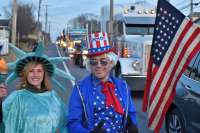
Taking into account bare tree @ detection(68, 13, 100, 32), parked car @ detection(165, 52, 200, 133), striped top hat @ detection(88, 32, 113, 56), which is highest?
bare tree @ detection(68, 13, 100, 32)

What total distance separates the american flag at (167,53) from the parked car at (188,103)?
1.60 meters

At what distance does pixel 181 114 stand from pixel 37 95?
4007 millimetres

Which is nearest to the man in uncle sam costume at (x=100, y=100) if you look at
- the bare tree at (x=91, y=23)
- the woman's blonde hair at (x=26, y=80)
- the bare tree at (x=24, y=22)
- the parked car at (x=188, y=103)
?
the woman's blonde hair at (x=26, y=80)

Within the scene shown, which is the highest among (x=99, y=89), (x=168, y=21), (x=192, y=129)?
(x=168, y=21)

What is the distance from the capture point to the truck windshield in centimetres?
1809

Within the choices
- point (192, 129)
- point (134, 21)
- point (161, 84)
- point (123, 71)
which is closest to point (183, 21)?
point (161, 84)

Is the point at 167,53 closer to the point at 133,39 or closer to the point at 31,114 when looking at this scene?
the point at 31,114

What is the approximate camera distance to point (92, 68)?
4301mm

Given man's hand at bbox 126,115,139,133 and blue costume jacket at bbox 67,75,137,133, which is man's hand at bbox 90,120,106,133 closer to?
blue costume jacket at bbox 67,75,137,133

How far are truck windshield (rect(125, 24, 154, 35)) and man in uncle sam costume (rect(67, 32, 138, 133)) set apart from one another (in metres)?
13.8

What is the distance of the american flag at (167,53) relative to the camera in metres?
5.38

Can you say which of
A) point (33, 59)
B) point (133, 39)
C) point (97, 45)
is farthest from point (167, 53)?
point (133, 39)

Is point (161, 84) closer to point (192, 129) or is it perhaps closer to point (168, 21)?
point (168, 21)

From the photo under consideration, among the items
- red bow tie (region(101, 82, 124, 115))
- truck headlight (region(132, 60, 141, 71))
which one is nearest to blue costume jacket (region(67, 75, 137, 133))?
red bow tie (region(101, 82, 124, 115))
